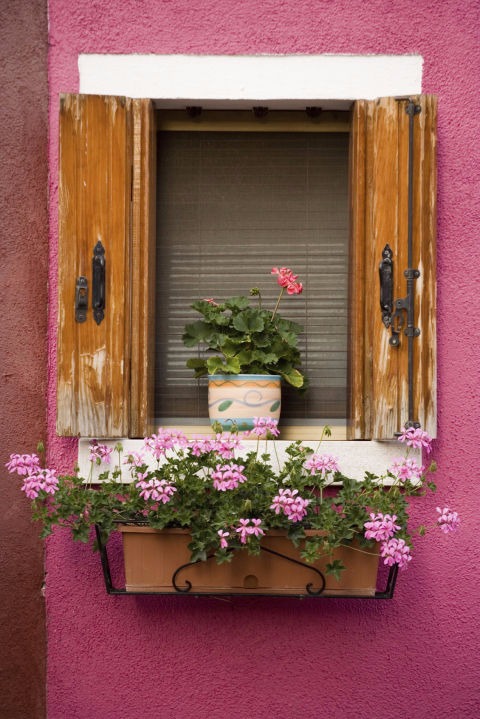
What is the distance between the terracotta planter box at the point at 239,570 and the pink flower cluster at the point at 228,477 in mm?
253

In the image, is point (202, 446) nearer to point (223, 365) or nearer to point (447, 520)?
point (223, 365)

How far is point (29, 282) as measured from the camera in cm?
299

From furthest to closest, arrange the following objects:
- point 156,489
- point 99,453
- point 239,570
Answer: point 99,453 < point 239,570 < point 156,489

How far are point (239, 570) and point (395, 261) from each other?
1.16m

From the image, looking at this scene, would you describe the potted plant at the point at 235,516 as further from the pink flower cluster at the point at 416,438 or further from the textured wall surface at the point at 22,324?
the textured wall surface at the point at 22,324

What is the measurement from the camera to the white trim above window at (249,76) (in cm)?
298

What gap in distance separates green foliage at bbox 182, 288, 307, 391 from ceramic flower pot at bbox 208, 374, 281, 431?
4 centimetres

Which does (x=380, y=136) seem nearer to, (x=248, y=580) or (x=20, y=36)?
(x=20, y=36)

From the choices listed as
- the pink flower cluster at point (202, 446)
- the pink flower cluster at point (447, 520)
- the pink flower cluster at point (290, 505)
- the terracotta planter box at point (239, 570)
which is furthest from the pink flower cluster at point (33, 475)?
the pink flower cluster at point (447, 520)

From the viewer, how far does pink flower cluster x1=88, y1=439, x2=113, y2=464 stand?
2818 millimetres

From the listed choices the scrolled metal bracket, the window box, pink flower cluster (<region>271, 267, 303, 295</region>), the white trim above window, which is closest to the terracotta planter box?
the window box

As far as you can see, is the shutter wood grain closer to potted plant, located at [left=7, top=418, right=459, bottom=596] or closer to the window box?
potted plant, located at [left=7, top=418, right=459, bottom=596]

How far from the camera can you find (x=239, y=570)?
2.70m

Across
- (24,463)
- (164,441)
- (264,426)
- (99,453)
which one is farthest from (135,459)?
(264,426)
